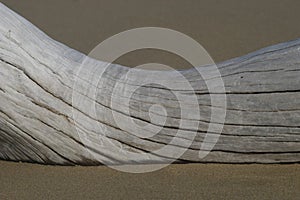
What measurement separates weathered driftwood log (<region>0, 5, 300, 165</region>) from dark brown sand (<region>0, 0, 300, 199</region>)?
0.29 ft

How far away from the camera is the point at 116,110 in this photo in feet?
9.98

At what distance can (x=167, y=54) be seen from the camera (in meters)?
5.83

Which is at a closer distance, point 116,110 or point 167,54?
point 116,110

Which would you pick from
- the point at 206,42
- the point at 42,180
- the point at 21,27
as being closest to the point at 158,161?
the point at 42,180

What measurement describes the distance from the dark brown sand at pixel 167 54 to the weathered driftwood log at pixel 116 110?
0.09 metres

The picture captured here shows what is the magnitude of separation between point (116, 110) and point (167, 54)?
112 inches

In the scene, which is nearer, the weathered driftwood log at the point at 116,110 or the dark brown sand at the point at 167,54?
the dark brown sand at the point at 167,54

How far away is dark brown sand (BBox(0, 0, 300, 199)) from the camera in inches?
108

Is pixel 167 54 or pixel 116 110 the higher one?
pixel 167 54

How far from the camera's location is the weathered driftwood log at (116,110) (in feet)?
9.45

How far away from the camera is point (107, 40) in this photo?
6.61 meters

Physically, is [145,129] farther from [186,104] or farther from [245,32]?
[245,32]

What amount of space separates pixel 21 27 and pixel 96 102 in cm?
55

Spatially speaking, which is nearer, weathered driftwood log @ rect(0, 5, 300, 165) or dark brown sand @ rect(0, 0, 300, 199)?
dark brown sand @ rect(0, 0, 300, 199)
